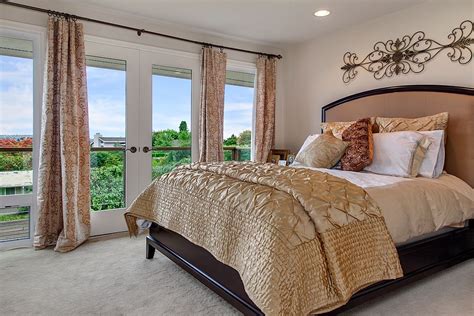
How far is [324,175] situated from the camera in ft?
6.51

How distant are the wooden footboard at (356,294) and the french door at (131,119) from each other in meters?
1.12

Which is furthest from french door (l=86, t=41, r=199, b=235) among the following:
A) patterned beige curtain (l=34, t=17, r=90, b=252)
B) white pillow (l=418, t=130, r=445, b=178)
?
white pillow (l=418, t=130, r=445, b=178)

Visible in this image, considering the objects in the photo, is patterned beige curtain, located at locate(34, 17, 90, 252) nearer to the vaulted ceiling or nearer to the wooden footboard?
the vaulted ceiling

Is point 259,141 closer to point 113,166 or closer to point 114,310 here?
point 113,166

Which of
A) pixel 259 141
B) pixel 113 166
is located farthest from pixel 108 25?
pixel 259 141

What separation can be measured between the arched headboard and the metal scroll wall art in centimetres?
25

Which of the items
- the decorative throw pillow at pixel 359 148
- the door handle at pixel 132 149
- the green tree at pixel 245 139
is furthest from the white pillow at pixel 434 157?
the door handle at pixel 132 149

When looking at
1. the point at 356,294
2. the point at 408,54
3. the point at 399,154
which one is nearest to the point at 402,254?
the point at 356,294

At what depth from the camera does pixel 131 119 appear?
372 centimetres

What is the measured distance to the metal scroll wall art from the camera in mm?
2949

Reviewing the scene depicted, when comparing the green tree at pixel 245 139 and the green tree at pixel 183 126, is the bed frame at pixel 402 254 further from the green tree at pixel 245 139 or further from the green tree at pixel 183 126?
the green tree at pixel 245 139

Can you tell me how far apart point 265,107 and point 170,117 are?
4.69 ft

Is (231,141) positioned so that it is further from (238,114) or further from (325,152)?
(325,152)

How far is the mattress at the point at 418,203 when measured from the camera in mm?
2006
